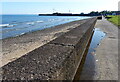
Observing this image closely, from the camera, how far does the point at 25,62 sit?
145 inches

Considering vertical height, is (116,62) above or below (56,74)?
below

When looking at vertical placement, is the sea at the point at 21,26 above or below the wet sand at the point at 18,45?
below

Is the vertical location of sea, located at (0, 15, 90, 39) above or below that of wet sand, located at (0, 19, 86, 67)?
below

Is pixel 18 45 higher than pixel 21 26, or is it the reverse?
pixel 18 45

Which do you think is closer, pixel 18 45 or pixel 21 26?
pixel 18 45

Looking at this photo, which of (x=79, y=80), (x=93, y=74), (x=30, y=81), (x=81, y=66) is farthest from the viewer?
(x=81, y=66)

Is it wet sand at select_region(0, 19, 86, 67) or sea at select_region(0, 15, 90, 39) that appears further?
sea at select_region(0, 15, 90, 39)

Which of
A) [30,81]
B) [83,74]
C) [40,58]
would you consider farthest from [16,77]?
[83,74]

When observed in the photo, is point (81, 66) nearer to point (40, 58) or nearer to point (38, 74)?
point (40, 58)

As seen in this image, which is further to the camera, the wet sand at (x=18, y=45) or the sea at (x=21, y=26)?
the sea at (x=21, y=26)

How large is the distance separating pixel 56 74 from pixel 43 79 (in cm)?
47

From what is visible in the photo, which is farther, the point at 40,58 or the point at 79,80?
the point at 79,80

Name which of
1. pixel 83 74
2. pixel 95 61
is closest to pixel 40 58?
pixel 83 74

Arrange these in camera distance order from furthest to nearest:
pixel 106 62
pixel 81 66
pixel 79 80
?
pixel 106 62 → pixel 81 66 → pixel 79 80
